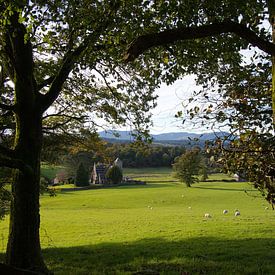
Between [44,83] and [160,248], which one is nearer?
[44,83]

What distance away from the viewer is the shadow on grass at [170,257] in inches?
425

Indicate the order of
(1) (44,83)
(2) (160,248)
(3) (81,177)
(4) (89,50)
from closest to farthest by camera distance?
(4) (89,50), (1) (44,83), (2) (160,248), (3) (81,177)

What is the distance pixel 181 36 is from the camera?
4.45 meters

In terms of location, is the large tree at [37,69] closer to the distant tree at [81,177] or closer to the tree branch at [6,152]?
the tree branch at [6,152]

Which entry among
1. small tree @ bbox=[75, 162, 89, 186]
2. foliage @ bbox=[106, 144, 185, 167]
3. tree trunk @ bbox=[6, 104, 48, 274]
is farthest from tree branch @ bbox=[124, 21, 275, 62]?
foliage @ bbox=[106, 144, 185, 167]

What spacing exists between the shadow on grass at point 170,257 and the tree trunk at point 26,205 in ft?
5.75

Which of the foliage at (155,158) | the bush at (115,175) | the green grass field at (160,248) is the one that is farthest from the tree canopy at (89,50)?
the foliage at (155,158)

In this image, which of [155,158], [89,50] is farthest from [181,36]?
[155,158]

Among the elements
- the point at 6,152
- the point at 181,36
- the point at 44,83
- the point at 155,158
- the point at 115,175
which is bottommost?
the point at 115,175

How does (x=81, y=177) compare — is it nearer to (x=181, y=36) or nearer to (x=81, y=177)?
(x=81, y=177)

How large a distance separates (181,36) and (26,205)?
6.68 metres

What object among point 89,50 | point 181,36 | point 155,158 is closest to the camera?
point 181,36

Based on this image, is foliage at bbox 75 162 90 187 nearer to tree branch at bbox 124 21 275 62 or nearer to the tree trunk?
the tree trunk

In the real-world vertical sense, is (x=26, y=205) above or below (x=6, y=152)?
below
